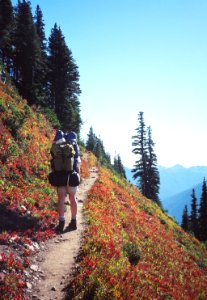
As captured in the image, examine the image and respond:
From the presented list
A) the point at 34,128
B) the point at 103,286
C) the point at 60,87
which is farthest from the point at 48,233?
the point at 60,87

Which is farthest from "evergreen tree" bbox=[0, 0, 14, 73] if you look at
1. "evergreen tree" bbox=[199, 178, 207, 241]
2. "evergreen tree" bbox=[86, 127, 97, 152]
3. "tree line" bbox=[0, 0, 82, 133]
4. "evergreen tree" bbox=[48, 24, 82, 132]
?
"evergreen tree" bbox=[199, 178, 207, 241]

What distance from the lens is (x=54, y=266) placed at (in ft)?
27.2

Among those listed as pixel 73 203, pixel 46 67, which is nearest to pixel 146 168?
pixel 46 67

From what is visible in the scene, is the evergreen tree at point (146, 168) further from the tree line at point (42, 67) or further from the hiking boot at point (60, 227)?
the hiking boot at point (60, 227)

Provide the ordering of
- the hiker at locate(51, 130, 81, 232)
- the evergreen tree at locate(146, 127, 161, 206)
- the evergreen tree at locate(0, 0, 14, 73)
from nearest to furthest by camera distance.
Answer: the hiker at locate(51, 130, 81, 232), the evergreen tree at locate(0, 0, 14, 73), the evergreen tree at locate(146, 127, 161, 206)

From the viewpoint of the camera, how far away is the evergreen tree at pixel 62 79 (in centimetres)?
4534

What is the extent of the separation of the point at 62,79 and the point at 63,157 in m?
37.1

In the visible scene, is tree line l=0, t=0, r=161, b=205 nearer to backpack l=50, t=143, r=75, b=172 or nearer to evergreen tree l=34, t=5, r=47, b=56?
evergreen tree l=34, t=5, r=47, b=56

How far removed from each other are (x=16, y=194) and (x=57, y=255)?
373cm

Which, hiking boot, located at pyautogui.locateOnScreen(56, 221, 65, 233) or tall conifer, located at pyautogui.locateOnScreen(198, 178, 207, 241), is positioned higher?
hiking boot, located at pyautogui.locateOnScreen(56, 221, 65, 233)

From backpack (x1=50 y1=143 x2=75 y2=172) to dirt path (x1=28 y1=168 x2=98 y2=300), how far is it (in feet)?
7.17

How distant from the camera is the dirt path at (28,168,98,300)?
700cm

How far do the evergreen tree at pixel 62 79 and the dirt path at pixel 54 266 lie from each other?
34.8 metres

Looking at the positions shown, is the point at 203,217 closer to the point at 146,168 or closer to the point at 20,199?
the point at 146,168
